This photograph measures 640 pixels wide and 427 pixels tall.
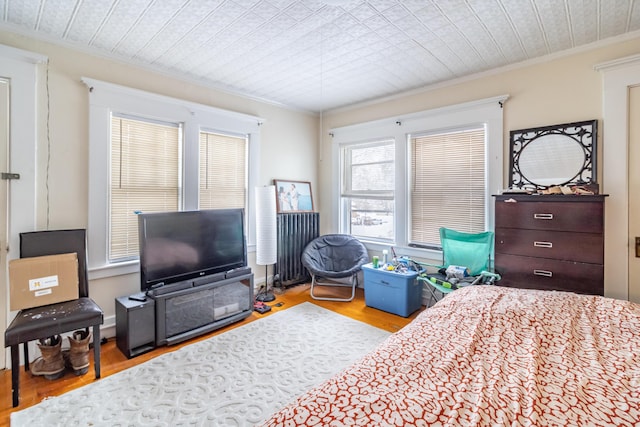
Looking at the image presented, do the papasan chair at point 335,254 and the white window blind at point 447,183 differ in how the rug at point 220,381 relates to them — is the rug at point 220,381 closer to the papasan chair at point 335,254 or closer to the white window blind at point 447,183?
the papasan chair at point 335,254

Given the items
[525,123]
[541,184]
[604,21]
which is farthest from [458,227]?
[604,21]

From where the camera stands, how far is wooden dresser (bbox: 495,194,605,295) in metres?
2.26

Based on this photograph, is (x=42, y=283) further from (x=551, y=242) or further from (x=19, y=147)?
(x=551, y=242)

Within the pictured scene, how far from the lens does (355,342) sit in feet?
8.88

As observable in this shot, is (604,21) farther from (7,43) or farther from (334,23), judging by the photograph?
(7,43)

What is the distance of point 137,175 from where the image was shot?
3.01 meters

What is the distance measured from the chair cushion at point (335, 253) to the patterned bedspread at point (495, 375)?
2.41 meters

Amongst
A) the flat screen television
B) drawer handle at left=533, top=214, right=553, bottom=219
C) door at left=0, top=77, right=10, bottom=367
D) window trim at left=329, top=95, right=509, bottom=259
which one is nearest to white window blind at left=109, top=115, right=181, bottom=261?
the flat screen television

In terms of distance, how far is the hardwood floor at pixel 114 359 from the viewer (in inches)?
78.7

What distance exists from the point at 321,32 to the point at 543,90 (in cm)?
215

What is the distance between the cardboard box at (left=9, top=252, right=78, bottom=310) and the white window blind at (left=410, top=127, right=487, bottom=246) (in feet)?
11.4

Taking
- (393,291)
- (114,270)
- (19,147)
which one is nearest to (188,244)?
(114,270)

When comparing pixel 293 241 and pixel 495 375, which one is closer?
pixel 495 375

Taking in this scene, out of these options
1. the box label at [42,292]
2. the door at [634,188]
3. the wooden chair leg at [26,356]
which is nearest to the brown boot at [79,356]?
the wooden chair leg at [26,356]
